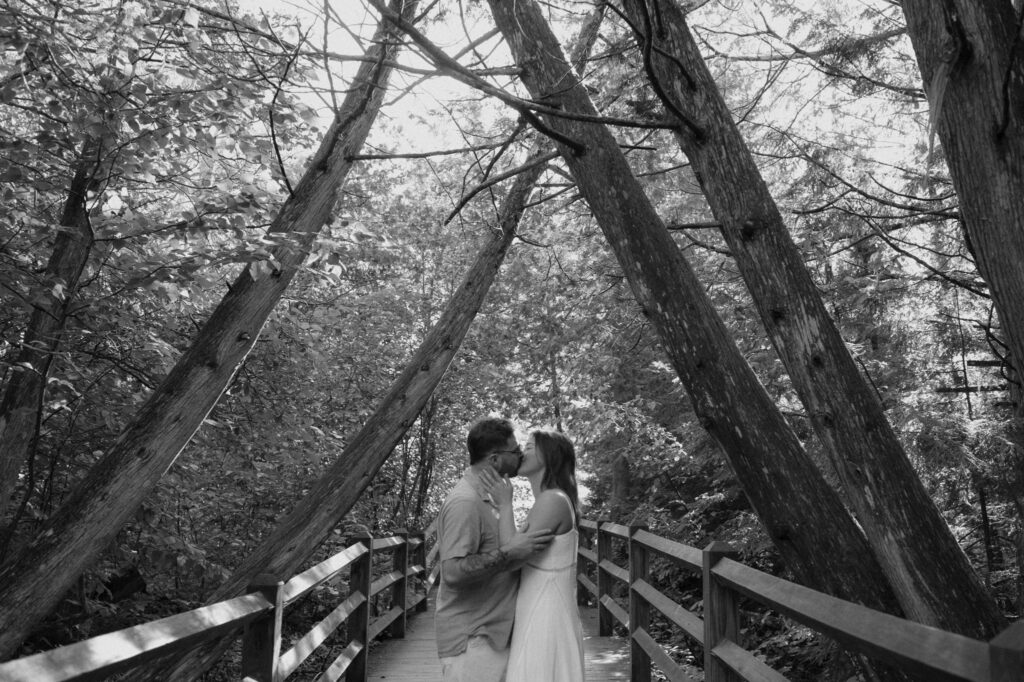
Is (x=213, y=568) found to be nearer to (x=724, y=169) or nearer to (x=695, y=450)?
(x=695, y=450)

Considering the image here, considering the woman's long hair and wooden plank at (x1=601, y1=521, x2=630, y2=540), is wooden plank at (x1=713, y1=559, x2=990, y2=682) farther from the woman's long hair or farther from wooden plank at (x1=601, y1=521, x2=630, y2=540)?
wooden plank at (x1=601, y1=521, x2=630, y2=540)

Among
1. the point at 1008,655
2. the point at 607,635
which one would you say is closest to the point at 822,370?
the point at 1008,655

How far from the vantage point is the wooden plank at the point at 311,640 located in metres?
3.84

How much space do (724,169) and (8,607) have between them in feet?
14.3

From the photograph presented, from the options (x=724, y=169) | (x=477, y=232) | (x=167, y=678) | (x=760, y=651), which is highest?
(x=477, y=232)

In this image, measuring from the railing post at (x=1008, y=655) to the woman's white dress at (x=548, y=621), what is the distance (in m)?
2.30

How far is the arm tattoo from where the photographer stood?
3338 mm

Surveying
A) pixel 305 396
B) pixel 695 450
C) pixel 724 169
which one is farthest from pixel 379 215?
pixel 724 169

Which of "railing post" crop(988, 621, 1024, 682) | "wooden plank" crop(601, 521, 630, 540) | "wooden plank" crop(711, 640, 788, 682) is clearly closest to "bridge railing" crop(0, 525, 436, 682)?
"railing post" crop(988, 621, 1024, 682)

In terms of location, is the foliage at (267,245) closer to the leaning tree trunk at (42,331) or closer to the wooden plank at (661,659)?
the leaning tree trunk at (42,331)

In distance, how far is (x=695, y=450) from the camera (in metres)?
11.2

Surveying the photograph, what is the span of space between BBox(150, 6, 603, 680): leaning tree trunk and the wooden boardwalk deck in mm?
1124

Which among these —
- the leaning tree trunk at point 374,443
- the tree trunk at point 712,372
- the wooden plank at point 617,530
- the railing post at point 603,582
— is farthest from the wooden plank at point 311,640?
the railing post at point 603,582

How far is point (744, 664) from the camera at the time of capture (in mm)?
3502
